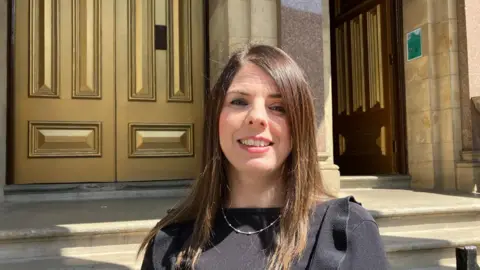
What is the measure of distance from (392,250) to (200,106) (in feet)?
9.11

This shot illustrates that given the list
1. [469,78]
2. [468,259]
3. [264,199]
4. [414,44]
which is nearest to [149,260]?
[264,199]

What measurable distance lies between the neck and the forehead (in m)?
0.23

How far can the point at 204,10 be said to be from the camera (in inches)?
205

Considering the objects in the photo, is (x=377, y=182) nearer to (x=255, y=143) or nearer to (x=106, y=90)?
(x=106, y=90)

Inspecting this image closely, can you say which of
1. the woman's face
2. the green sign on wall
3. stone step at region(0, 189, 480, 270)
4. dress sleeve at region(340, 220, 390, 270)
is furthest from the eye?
the green sign on wall

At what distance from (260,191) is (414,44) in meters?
5.00

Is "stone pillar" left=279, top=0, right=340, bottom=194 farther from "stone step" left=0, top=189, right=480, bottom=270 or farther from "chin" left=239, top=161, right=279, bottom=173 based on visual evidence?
"chin" left=239, top=161, right=279, bottom=173

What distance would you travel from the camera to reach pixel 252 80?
1.22 m

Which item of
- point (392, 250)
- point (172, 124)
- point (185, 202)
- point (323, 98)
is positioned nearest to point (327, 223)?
point (185, 202)

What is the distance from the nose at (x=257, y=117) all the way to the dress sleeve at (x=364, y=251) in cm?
34

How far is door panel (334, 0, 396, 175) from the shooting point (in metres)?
6.07

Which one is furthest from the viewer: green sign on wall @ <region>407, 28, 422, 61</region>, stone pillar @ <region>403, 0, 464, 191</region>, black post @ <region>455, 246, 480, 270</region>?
green sign on wall @ <region>407, 28, 422, 61</region>

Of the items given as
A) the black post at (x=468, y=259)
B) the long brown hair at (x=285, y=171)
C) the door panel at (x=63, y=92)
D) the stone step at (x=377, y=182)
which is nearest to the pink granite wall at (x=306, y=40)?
the stone step at (x=377, y=182)

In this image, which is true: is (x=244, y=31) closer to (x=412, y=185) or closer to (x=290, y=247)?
(x=412, y=185)
